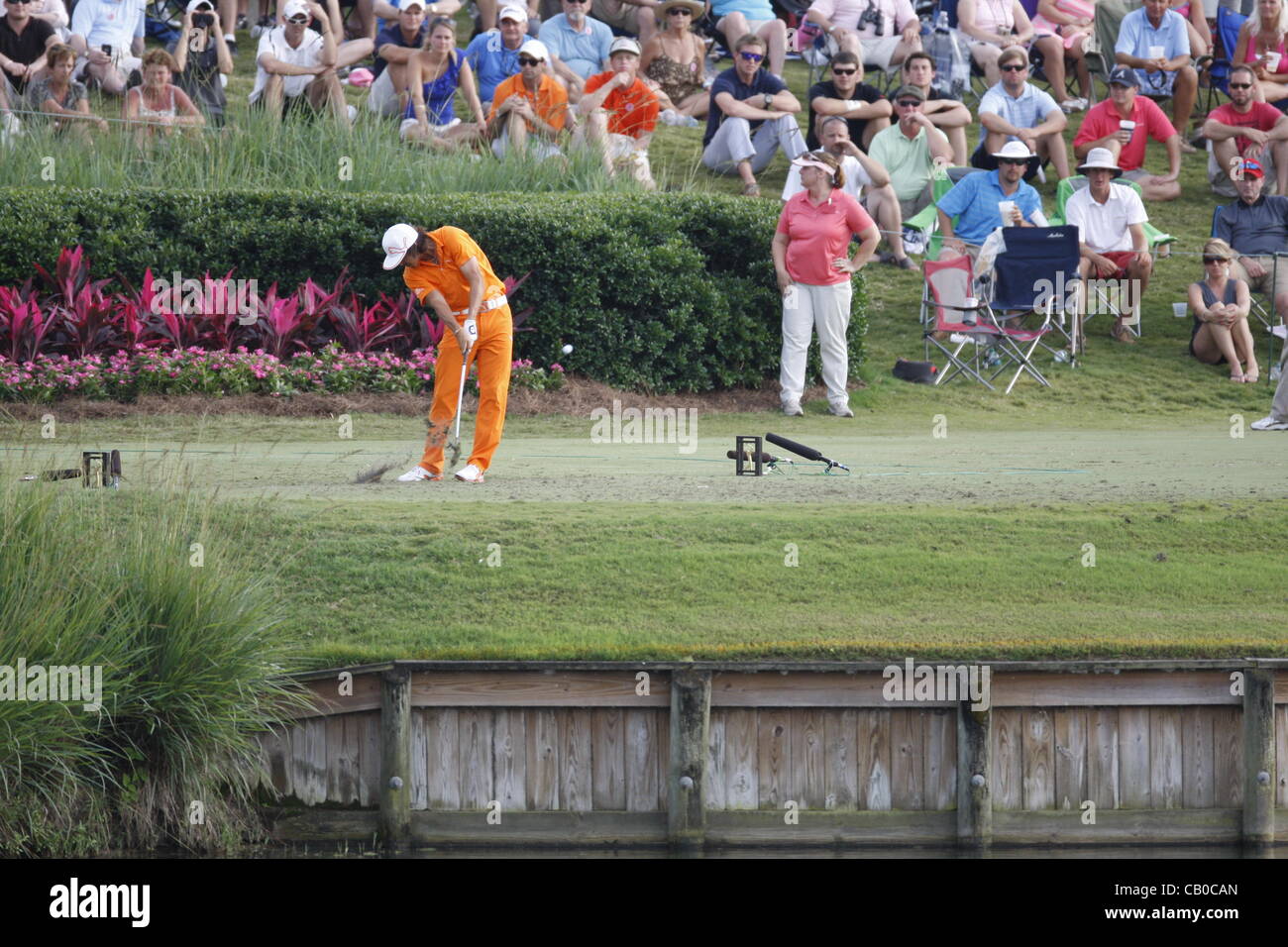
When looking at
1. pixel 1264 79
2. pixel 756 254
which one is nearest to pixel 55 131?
pixel 756 254

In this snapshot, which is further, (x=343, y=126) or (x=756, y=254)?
(x=343, y=126)

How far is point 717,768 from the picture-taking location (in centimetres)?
1080

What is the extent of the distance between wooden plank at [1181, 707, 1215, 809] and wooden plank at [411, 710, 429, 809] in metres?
4.38

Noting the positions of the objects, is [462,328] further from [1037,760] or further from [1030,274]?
[1030,274]

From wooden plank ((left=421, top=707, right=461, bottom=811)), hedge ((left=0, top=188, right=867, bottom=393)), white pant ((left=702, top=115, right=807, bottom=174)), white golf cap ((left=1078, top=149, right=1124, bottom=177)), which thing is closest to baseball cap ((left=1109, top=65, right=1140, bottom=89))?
white golf cap ((left=1078, top=149, right=1124, bottom=177))

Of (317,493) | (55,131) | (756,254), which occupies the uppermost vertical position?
(55,131)

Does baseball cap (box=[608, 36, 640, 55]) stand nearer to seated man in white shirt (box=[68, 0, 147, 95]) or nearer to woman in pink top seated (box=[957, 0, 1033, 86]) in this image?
woman in pink top seated (box=[957, 0, 1033, 86])

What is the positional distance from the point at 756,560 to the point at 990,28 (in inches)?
662

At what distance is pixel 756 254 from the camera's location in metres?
20.1

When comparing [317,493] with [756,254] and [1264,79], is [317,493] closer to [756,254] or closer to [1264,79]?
[756,254]

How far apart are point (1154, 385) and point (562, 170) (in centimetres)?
712

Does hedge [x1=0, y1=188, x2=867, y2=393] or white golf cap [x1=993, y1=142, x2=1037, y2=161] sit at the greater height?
white golf cap [x1=993, y1=142, x2=1037, y2=161]

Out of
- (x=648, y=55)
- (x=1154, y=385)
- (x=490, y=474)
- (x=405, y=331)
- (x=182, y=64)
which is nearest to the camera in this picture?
(x=490, y=474)

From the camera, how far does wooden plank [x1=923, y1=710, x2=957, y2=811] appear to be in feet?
35.3
